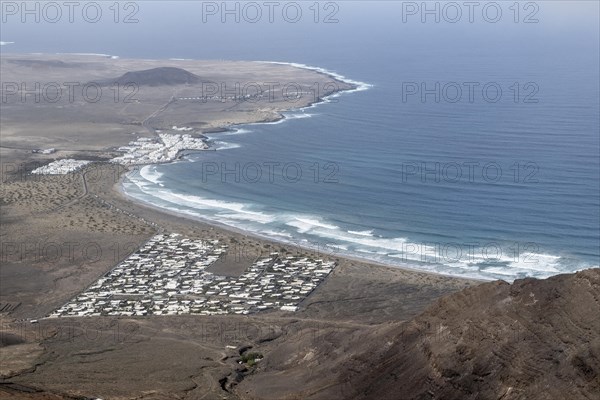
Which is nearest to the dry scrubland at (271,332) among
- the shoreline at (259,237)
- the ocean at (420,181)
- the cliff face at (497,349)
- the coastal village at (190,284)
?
the cliff face at (497,349)

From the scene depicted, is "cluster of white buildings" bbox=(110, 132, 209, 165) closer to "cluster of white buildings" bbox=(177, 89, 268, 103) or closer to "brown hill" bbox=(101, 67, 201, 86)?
Answer: "cluster of white buildings" bbox=(177, 89, 268, 103)

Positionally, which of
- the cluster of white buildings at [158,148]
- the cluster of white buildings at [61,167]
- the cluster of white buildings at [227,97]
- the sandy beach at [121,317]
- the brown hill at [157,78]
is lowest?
the sandy beach at [121,317]

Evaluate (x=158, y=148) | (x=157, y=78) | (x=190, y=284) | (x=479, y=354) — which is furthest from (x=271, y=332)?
(x=157, y=78)

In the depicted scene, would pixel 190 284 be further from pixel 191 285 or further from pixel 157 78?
pixel 157 78

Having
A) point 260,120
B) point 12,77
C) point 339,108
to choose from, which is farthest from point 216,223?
point 12,77

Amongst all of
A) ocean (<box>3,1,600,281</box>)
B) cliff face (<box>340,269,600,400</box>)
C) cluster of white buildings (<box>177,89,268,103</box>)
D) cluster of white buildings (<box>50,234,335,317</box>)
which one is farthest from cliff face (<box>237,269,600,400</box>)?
cluster of white buildings (<box>177,89,268,103</box>)

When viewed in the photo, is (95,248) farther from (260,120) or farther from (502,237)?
(260,120)

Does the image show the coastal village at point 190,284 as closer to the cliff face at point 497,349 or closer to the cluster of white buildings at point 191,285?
the cluster of white buildings at point 191,285
